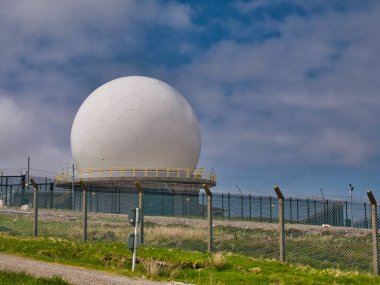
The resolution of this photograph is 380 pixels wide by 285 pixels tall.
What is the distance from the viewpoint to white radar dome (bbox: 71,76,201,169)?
45156mm

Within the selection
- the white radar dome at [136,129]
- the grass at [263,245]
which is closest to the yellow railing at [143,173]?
the white radar dome at [136,129]

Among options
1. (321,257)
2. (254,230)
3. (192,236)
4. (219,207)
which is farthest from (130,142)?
(321,257)

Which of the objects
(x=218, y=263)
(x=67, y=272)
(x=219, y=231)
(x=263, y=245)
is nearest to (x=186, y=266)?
Answer: (x=218, y=263)

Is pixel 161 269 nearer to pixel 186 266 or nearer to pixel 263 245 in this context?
pixel 186 266

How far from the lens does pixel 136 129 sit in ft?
148

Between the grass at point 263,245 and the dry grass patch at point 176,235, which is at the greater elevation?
the dry grass patch at point 176,235

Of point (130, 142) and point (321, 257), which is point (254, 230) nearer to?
point (321, 257)

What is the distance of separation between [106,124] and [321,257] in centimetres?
3118

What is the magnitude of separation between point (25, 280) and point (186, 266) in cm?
416

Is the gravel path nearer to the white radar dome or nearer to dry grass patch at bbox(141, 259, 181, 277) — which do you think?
dry grass patch at bbox(141, 259, 181, 277)

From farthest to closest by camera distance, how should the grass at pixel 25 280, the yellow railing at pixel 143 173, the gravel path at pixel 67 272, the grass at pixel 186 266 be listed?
the yellow railing at pixel 143 173, the grass at pixel 186 266, the gravel path at pixel 67 272, the grass at pixel 25 280

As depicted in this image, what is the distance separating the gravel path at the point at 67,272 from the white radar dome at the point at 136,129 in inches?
1271

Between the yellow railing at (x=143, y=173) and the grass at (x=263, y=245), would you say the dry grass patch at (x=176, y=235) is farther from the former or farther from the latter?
the yellow railing at (x=143, y=173)

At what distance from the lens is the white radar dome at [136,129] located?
45156 mm
